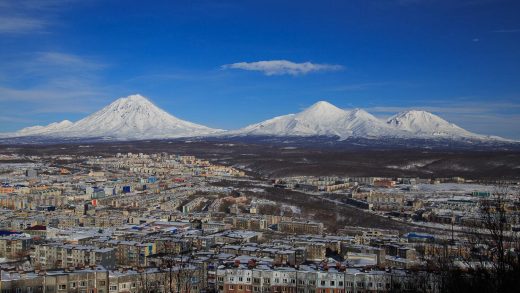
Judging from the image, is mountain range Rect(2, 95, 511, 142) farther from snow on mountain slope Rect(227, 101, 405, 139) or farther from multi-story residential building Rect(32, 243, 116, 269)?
multi-story residential building Rect(32, 243, 116, 269)

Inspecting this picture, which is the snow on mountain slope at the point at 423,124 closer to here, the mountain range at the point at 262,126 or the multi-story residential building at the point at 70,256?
the mountain range at the point at 262,126

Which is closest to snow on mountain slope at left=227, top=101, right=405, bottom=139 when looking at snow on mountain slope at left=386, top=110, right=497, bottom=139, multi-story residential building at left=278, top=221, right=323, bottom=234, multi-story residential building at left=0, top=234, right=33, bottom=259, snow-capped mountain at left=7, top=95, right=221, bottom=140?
snow on mountain slope at left=386, top=110, right=497, bottom=139

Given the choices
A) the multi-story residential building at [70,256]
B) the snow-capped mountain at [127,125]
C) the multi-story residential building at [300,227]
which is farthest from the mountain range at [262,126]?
the multi-story residential building at [70,256]

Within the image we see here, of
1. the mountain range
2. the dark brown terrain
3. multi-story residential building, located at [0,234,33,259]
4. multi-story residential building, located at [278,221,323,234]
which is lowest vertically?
multi-story residential building, located at [278,221,323,234]

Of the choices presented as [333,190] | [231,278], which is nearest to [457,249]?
[231,278]

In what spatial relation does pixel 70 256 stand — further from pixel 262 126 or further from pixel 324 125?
pixel 324 125

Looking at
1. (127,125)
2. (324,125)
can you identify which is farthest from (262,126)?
(127,125)

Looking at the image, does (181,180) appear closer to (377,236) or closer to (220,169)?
Result: (220,169)
